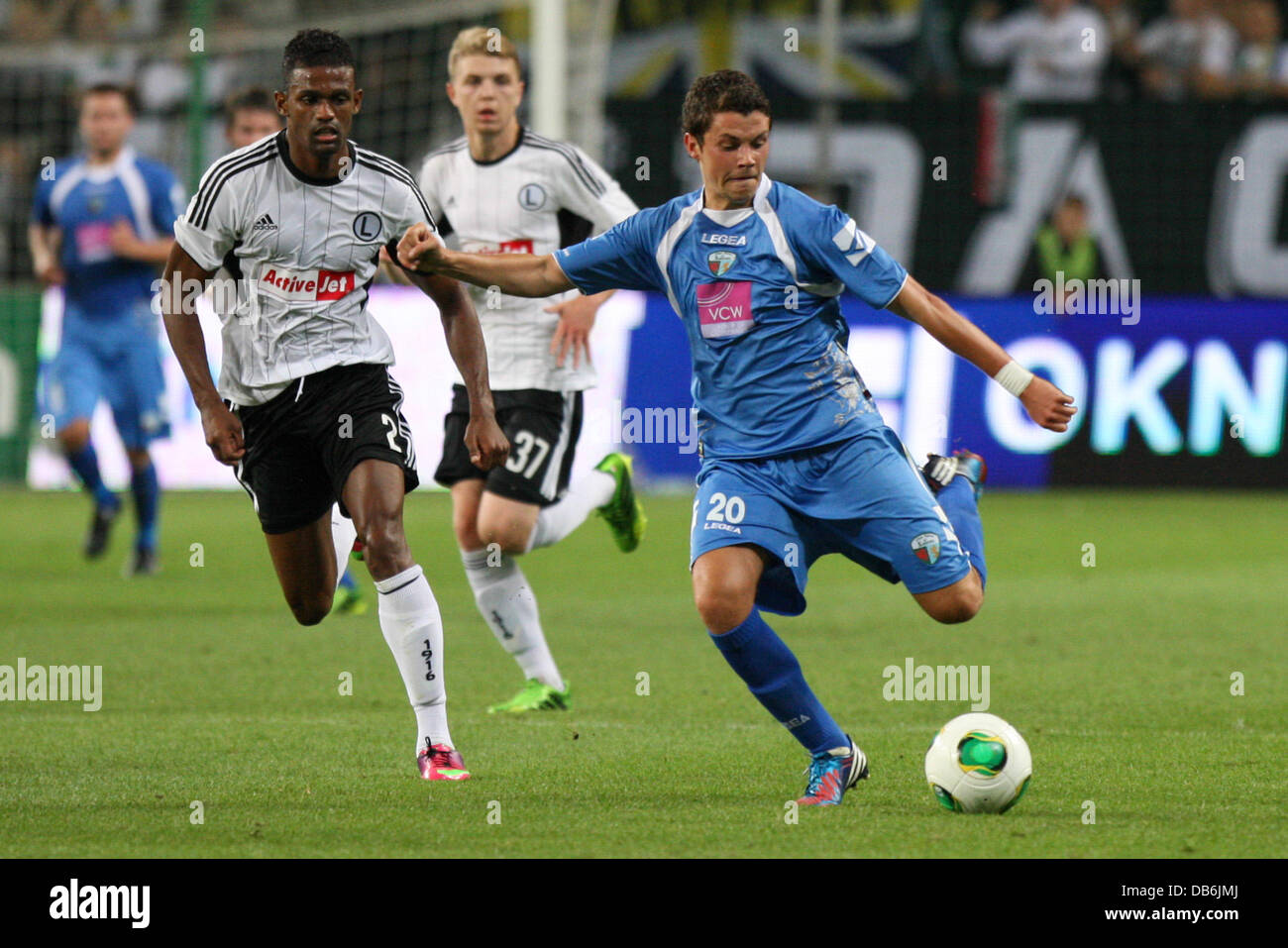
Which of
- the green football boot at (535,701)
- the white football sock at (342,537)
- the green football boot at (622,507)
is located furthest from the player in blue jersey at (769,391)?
the green football boot at (622,507)

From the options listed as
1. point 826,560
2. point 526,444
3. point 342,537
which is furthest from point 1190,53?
point 342,537

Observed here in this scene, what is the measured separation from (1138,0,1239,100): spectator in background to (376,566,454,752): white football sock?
16.0 m

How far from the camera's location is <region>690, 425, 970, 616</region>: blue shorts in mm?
5840

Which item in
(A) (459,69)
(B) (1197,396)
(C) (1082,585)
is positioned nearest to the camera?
(A) (459,69)

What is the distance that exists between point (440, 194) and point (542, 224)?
44 cm

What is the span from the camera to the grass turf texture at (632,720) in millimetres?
5301

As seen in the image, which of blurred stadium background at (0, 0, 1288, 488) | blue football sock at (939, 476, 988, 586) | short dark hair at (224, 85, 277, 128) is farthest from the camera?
blurred stadium background at (0, 0, 1288, 488)

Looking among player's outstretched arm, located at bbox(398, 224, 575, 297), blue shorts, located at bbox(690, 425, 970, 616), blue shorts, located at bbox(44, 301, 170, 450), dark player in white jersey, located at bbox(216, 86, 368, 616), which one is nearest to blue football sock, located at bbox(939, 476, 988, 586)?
blue shorts, located at bbox(690, 425, 970, 616)

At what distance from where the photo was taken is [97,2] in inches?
857

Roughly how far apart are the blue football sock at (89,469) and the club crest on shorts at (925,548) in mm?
7815

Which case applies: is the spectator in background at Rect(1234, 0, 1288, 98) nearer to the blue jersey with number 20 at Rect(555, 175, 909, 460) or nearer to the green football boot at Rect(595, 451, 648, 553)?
the green football boot at Rect(595, 451, 648, 553)

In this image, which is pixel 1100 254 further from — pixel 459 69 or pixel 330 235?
pixel 330 235
